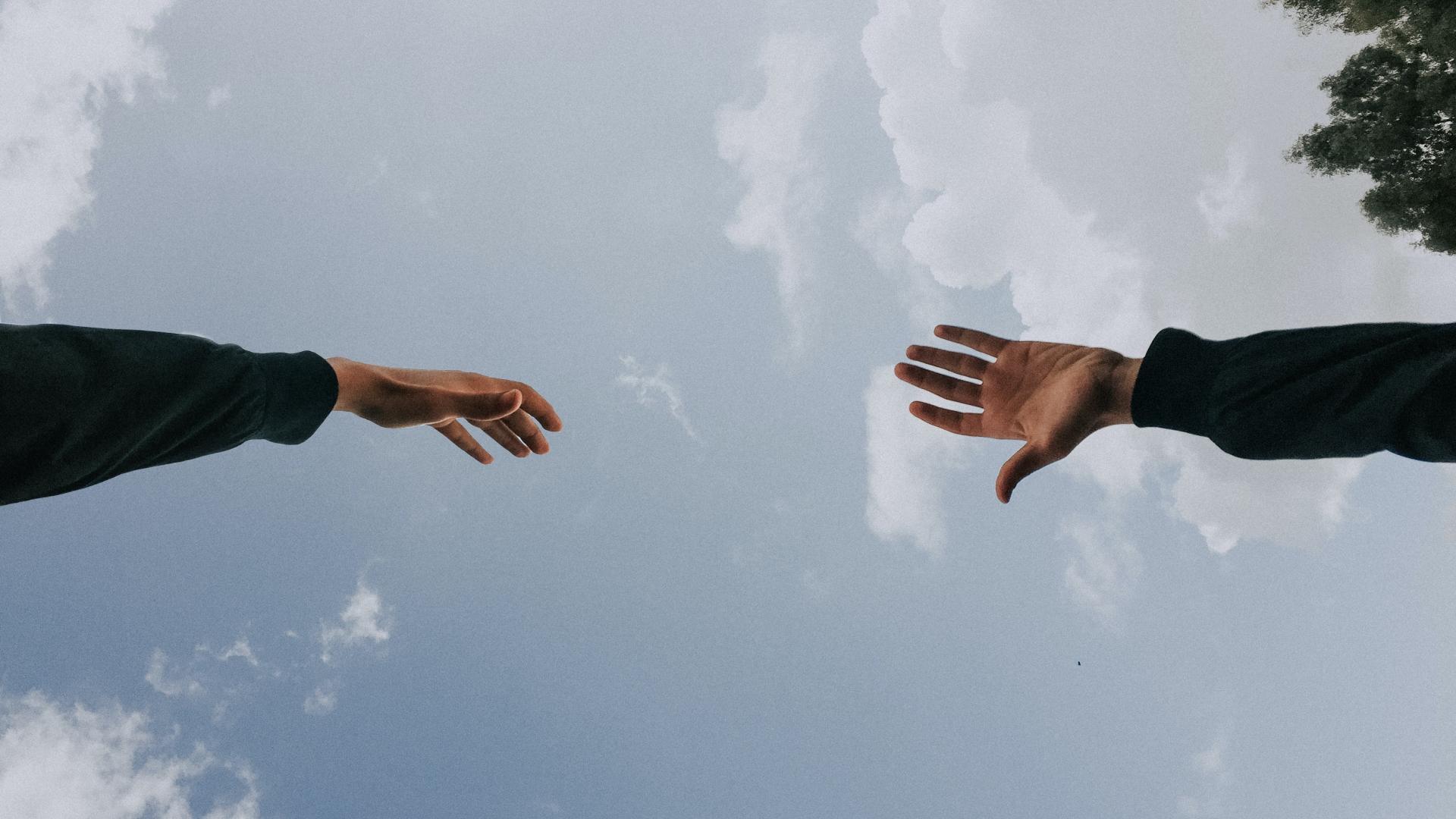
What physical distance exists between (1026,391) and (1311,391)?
3.75 ft

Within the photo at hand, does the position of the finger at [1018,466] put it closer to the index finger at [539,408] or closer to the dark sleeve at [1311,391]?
the dark sleeve at [1311,391]

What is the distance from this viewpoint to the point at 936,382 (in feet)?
13.5

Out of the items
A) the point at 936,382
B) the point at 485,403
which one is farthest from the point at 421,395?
the point at 936,382

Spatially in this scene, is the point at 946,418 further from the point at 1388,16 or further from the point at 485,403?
the point at 1388,16

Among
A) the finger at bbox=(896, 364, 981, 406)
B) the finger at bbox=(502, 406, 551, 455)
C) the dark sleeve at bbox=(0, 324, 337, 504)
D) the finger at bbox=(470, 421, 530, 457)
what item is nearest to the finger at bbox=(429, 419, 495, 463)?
the finger at bbox=(470, 421, 530, 457)

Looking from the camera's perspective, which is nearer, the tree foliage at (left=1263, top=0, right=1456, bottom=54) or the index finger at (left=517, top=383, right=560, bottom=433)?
the index finger at (left=517, top=383, right=560, bottom=433)

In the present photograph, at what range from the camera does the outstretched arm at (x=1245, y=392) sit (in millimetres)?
2723

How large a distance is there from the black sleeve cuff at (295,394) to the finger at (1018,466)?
9.03 ft

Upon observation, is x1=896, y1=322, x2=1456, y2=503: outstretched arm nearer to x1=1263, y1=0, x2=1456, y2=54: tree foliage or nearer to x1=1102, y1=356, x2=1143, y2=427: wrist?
x1=1102, y1=356, x2=1143, y2=427: wrist

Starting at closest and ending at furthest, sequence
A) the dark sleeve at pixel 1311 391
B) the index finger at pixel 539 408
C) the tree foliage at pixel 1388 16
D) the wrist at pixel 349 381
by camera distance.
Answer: the dark sleeve at pixel 1311 391, the wrist at pixel 349 381, the index finger at pixel 539 408, the tree foliage at pixel 1388 16

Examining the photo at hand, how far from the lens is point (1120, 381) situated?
345cm

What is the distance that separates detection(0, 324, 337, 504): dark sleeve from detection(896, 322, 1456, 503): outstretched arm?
296cm

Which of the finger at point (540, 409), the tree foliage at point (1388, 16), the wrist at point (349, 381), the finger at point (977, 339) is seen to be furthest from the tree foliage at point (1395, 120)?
→ the wrist at point (349, 381)

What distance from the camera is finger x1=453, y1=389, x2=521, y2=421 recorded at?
3.82m
